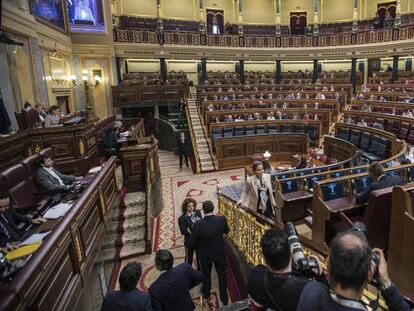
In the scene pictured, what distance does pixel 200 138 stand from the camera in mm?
11078

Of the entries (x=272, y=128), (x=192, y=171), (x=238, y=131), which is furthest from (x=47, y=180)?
(x=272, y=128)

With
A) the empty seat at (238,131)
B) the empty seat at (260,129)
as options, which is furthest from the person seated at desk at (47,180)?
the empty seat at (260,129)

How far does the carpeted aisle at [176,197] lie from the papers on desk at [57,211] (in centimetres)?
154

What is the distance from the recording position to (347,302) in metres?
1.17

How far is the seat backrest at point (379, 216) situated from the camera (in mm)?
3021

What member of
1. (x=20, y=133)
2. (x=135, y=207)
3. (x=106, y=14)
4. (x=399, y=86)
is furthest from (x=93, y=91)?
(x=399, y=86)

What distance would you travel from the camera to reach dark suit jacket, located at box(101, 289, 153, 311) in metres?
2.04

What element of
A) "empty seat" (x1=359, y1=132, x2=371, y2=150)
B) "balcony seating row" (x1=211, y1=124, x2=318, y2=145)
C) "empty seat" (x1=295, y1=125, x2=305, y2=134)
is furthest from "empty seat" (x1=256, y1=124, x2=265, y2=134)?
"empty seat" (x1=359, y1=132, x2=371, y2=150)

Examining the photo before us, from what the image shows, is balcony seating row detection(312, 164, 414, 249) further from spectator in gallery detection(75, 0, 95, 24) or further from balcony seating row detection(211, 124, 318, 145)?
spectator in gallery detection(75, 0, 95, 24)

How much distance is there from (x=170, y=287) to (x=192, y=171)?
739 centimetres

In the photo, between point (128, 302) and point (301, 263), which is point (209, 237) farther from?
Answer: point (301, 263)

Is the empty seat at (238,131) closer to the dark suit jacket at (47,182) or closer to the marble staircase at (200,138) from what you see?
the marble staircase at (200,138)

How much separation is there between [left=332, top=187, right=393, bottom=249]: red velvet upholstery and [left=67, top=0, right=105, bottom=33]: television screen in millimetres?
12992

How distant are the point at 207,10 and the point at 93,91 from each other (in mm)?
11222
